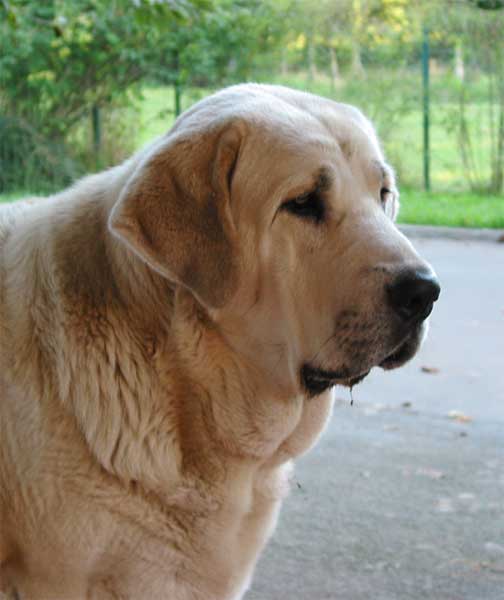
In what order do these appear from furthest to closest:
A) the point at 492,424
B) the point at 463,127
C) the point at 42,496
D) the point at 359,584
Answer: the point at 463,127
the point at 492,424
the point at 359,584
the point at 42,496

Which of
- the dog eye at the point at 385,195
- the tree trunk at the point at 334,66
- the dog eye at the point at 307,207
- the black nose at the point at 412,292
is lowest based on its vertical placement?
the tree trunk at the point at 334,66

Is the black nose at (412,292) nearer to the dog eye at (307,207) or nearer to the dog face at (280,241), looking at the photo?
the dog face at (280,241)

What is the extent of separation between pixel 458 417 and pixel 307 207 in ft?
12.1

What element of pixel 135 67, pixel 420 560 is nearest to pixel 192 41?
pixel 135 67

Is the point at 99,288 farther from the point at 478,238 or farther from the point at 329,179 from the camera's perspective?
the point at 478,238

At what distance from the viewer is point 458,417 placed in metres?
5.90

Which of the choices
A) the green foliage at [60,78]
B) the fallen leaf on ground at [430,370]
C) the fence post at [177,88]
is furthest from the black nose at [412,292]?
the fence post at [177,88]

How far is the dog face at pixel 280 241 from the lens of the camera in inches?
95.1

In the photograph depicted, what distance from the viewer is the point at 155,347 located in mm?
2527

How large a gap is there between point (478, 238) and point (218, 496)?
9.34 meters

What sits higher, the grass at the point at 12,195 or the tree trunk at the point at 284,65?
the tree trunk at the point at 284,65

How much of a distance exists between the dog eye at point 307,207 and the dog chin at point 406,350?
0.39m

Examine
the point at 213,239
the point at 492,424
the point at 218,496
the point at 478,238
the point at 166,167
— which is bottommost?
the point at 478,238

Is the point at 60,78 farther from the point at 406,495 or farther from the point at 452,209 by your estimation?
the point at 406,495
